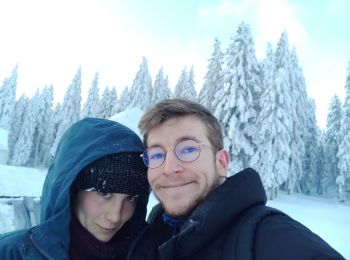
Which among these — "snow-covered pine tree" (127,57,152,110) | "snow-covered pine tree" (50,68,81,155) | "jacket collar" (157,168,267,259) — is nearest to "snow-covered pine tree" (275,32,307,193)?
"snow-covered pine tree" (127,57,152,110)

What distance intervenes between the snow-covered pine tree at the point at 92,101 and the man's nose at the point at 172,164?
62.0m

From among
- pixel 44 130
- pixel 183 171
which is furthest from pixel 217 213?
pixel 44 130

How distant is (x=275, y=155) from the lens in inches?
1405

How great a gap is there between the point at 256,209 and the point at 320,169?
65936mm

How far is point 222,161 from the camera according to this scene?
287 centimetres

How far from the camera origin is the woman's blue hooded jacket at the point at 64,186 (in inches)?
93.2

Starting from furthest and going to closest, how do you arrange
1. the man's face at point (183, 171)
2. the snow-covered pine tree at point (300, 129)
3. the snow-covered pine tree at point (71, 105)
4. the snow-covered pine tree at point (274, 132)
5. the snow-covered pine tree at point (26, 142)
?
the snow-covered pine tree at point (26, 142)
the snow-covered pine tree at point (71, 105)
the snow-covered pine tree at point (300, 129)
the snow-covered pine tree at point (274, 132)
the man's face at point (183, 171)

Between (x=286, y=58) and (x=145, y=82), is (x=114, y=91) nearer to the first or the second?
(x=145, y=82)

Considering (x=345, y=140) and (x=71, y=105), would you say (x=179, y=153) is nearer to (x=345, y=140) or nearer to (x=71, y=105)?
(x=345, y=140)

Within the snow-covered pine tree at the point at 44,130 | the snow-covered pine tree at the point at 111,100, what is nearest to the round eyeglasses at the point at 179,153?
the snow-covered pine tree at the point at 111,100

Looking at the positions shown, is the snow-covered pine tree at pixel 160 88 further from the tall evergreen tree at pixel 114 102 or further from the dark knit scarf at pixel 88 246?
the dark knit scarf at pixel 88 246

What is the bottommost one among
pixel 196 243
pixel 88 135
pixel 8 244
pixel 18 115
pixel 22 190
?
pixel 22 190

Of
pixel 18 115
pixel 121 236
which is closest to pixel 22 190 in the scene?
pixel 121 236

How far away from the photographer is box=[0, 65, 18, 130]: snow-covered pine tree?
62531 mm
